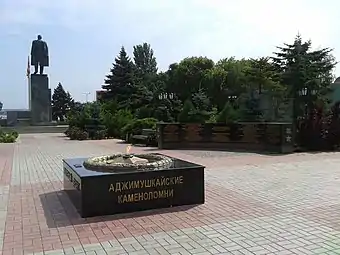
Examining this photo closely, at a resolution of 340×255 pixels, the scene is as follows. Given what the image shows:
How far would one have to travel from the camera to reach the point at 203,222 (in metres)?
5.52

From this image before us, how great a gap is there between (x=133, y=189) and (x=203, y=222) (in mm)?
1265

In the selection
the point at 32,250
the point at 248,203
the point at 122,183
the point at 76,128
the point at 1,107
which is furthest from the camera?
the point at 1,107

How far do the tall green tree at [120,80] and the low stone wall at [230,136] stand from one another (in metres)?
27.2

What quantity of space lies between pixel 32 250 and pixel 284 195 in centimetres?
447

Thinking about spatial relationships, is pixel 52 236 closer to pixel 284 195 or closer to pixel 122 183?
pixel 122 183

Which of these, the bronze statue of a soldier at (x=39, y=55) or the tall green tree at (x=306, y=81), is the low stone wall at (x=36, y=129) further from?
the tall green tree at (x=306, y=81)

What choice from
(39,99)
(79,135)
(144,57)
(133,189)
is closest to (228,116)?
(79,135)

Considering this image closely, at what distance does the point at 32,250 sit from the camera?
4531 mm

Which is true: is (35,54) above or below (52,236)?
above

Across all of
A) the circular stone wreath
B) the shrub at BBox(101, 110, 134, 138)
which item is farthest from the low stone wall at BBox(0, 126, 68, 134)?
the circular stone wreath

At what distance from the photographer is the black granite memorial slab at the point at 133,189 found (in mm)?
5934

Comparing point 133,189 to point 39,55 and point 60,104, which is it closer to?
point 39,55

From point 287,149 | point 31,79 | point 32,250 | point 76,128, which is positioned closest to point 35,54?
point 31,79

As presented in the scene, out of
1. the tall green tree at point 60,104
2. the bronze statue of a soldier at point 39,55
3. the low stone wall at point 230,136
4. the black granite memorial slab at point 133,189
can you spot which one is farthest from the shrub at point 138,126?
the tall green tree at point 60,104
